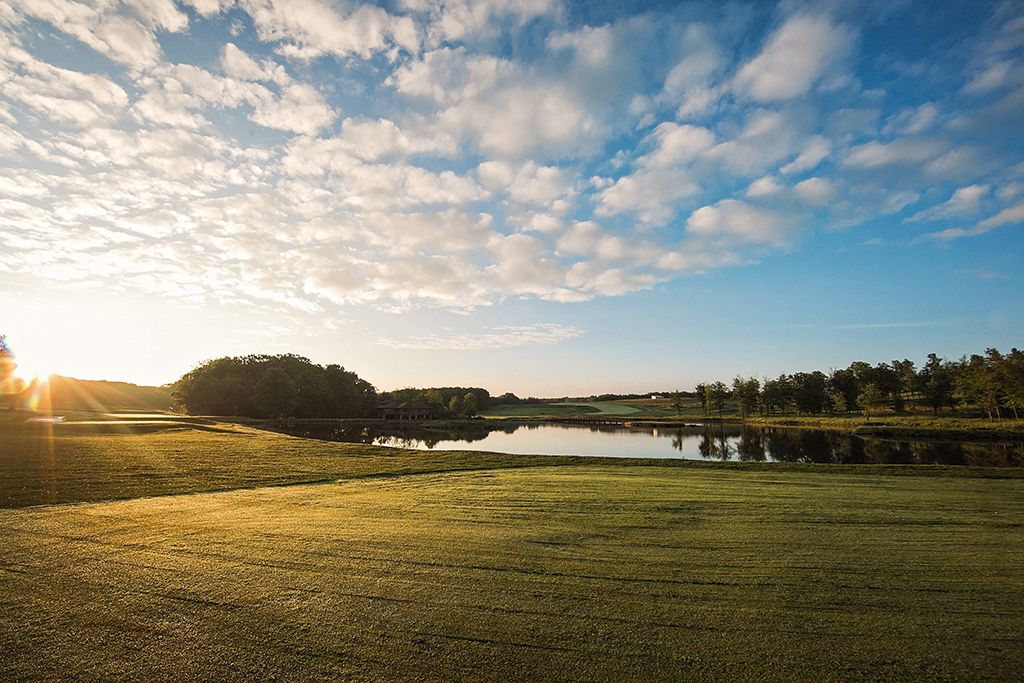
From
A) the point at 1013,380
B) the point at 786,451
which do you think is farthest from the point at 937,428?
the point at 786,451

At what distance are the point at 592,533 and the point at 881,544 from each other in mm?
4673

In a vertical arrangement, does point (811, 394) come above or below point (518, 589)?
below

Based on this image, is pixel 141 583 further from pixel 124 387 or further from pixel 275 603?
pixel 124 387

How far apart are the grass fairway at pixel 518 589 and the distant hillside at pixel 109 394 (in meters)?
102

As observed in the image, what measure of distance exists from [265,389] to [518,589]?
286 feet

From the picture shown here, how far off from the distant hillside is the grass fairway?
102269mm

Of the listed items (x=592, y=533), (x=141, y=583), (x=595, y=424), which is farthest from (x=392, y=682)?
(x=595, y=424)

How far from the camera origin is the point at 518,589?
5996 millimetres

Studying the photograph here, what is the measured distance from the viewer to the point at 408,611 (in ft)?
17.6

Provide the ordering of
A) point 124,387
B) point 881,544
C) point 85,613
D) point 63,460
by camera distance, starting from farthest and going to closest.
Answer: point 124,387, point 63,460, point 881,544, point 85,613

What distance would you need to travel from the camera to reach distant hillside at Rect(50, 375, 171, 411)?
93231mm

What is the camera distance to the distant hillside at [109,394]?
9323cm

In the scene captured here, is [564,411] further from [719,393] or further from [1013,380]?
[1013,380]

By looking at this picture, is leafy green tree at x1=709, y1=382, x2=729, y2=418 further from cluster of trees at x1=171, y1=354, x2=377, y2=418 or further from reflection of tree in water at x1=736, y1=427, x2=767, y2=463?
cluster of trees at x1=171, y1=354, x2=377, y2=418
